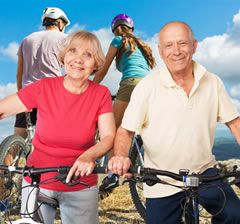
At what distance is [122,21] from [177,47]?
3.24 metres

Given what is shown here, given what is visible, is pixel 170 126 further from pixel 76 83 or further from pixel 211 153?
pixel 76 83

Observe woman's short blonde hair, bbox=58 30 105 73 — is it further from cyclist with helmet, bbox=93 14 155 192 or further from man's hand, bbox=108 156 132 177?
cyclist with helmet, bbox=93 14 155 192

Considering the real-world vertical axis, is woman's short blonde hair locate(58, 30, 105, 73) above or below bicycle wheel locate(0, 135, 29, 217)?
above

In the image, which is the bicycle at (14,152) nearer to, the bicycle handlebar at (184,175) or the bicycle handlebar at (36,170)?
the bicycle handlebar at (36,170)

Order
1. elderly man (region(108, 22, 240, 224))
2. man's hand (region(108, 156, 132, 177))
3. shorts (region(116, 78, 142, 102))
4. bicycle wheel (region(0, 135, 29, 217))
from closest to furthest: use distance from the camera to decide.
Result: man's hand (region(108, 156, 132, 177))
elderly man (region(108, 22, 240, 224))
bicycle wheel (region(0, 135, 29, 217))
shorts (region(116, 78, 142, 102))

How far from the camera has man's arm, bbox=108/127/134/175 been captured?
2445mm

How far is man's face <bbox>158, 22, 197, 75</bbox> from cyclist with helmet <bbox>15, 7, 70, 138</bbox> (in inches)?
130

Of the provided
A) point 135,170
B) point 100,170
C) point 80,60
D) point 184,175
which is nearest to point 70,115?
point 80,60

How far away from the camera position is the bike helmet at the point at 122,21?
611cm

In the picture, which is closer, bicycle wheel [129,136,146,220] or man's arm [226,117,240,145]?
man's arm [226,117,240,145]

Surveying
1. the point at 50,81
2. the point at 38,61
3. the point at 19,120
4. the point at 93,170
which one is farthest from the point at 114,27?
the point at 93,170

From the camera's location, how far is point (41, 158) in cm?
294

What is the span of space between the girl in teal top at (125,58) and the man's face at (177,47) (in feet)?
A: 9.70

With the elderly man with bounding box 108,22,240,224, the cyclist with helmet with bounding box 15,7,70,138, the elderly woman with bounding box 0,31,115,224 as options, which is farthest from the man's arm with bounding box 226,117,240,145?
the cyclist with helmet with bounding box 15,7,70,138
